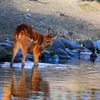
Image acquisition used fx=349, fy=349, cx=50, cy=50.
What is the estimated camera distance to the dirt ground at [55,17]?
2375cm

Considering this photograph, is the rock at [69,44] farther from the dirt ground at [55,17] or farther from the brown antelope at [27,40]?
the brown antelope at [27,40]

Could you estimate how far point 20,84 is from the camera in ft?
24.1

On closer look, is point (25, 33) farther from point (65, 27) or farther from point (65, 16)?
point (65, 16)

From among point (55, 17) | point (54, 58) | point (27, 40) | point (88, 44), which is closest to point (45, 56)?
point (54, 58)

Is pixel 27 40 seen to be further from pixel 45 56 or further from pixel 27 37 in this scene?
pixel 45 56

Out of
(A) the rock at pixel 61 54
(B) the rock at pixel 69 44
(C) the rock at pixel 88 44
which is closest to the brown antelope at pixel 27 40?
(A) the rock at pixel 61 54

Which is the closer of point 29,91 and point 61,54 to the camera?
point 29,91

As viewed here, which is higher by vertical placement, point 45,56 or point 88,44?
point 45,56

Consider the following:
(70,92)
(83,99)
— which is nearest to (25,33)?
(70,92)

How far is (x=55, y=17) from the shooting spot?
2842cm

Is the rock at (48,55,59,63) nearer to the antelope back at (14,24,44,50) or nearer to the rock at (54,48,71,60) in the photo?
the rock at (54,48,71,60)

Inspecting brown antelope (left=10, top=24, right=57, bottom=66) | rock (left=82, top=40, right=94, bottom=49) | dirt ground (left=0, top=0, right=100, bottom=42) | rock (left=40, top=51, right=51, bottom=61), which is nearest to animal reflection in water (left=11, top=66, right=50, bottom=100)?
brown antelope (left=10, top=24, right=57, bottom=66)

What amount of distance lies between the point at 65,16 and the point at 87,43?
307 inches

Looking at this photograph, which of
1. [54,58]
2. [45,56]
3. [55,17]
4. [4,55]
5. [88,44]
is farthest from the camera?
→ [55,17]
